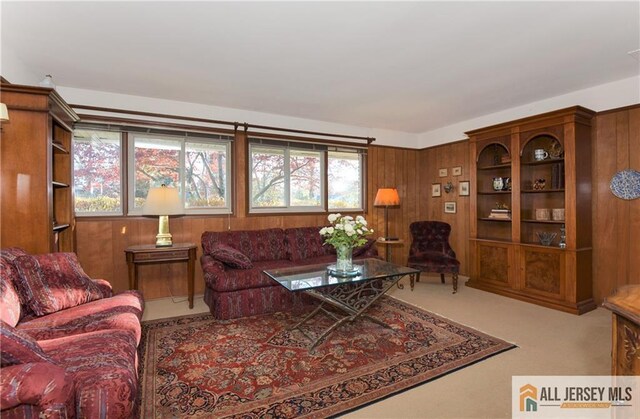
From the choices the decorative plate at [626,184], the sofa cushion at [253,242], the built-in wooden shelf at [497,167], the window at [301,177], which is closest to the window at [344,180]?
the window at [301,177]

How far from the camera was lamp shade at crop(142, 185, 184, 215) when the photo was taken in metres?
3.62

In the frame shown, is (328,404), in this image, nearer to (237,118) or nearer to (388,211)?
(237,118)

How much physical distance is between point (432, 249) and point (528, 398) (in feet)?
9.92

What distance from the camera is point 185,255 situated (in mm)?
3684

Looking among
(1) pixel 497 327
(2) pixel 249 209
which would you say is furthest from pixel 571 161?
(2) pixel 249 209

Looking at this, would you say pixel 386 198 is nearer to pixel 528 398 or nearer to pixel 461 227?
pixel 461 227

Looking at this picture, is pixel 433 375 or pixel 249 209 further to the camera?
pixel 249 209

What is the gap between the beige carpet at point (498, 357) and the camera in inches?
75.0

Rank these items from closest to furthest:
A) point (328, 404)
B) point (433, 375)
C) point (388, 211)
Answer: point (328, 404) < point (433, 375) < point (388, 211)

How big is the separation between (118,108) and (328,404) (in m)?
3.96

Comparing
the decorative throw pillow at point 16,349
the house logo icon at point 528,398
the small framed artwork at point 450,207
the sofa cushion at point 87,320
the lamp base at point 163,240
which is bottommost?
the house logo icon at point 528,398

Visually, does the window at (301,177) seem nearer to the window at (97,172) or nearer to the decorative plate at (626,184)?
the window at (97,172)

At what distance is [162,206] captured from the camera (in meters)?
3.63

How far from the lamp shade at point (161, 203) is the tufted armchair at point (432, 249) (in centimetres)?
329
